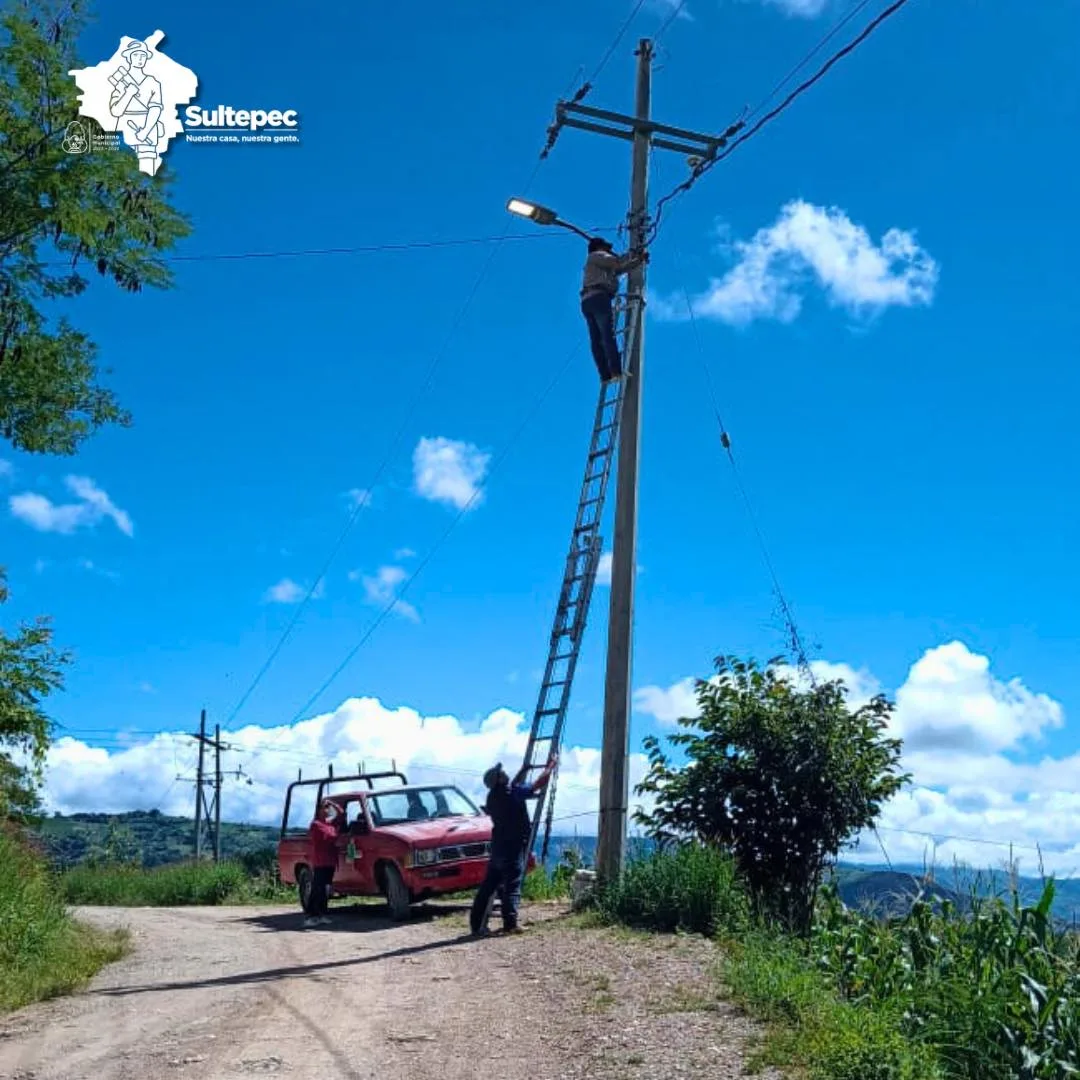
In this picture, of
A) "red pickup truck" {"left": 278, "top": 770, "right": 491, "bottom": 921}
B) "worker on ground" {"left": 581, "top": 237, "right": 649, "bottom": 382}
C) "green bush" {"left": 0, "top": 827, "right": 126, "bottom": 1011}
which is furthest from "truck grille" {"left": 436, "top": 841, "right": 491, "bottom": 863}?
"worker on ground" {"left": 581, "top": 237, "right": 649, "bottom": 382}

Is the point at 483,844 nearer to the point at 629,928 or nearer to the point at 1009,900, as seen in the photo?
the point at 629,928

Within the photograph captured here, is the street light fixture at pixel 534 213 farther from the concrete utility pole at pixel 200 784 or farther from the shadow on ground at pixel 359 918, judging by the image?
the concrete utility pole at pixel 200 784

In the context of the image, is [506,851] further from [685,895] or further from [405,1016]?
[405,1016]

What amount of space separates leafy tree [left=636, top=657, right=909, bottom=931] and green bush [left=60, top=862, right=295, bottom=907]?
13.0 m

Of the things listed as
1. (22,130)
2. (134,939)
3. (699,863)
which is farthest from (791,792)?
(22,130)

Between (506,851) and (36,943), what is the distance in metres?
4.50

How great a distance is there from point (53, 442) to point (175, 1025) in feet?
24.8

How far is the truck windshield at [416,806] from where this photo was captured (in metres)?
16.9

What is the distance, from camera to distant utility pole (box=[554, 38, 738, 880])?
1335 centimetres

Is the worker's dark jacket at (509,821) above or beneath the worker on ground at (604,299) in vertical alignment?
beneath

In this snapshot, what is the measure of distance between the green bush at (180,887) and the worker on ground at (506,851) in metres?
12.1

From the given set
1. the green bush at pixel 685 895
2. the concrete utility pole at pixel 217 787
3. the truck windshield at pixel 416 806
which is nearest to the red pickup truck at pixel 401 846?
the truck windshield at pixel 416 806

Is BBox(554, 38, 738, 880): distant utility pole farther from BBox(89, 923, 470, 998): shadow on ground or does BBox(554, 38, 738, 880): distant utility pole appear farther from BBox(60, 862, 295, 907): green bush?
BBox(60, 862, 295, 907): green bush

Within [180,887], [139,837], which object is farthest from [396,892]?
[139,837]
